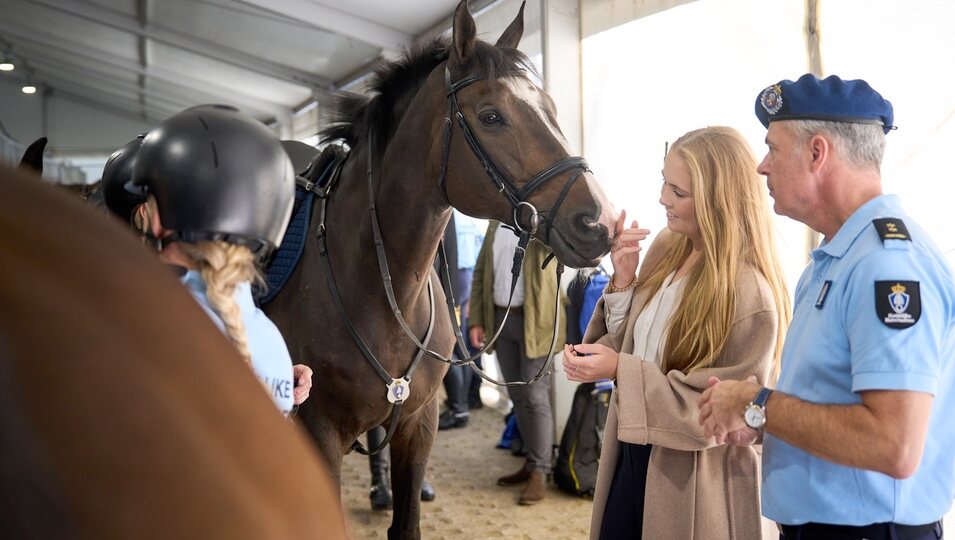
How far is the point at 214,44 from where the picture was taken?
10398 mm

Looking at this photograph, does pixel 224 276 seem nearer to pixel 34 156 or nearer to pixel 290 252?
pixel 290 252

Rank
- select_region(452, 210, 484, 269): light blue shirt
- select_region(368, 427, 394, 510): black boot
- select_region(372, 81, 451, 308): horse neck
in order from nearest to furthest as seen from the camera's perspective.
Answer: select_region(372, 81, 451, 308): horse neck < select_region(368, 427, 394, 510): black boot < select_region(452, 210, 484, 269): light blue shirt

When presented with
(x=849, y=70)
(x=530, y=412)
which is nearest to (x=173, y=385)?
(x=849, y=70)

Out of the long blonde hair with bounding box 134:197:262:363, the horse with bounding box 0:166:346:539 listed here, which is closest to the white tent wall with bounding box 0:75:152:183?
the long blonde hair with bounding box 134:197:262:363

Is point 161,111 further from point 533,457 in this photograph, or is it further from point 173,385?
point 173,385

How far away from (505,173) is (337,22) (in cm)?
601

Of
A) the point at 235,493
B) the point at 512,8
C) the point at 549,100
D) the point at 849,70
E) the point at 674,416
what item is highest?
the point at 512,8

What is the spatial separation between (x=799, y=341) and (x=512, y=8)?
4.75m

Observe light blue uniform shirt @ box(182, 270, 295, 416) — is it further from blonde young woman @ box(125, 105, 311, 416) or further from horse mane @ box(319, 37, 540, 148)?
horse mane @ box(319, 37, 540, 148)

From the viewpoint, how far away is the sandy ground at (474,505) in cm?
384

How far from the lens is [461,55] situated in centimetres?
213

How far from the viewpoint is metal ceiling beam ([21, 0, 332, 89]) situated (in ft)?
33.8

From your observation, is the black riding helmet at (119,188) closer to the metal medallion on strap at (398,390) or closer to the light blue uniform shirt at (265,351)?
the metal medallion on strap at (398,390)

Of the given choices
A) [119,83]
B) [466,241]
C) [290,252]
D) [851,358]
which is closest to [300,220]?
[290,252]
